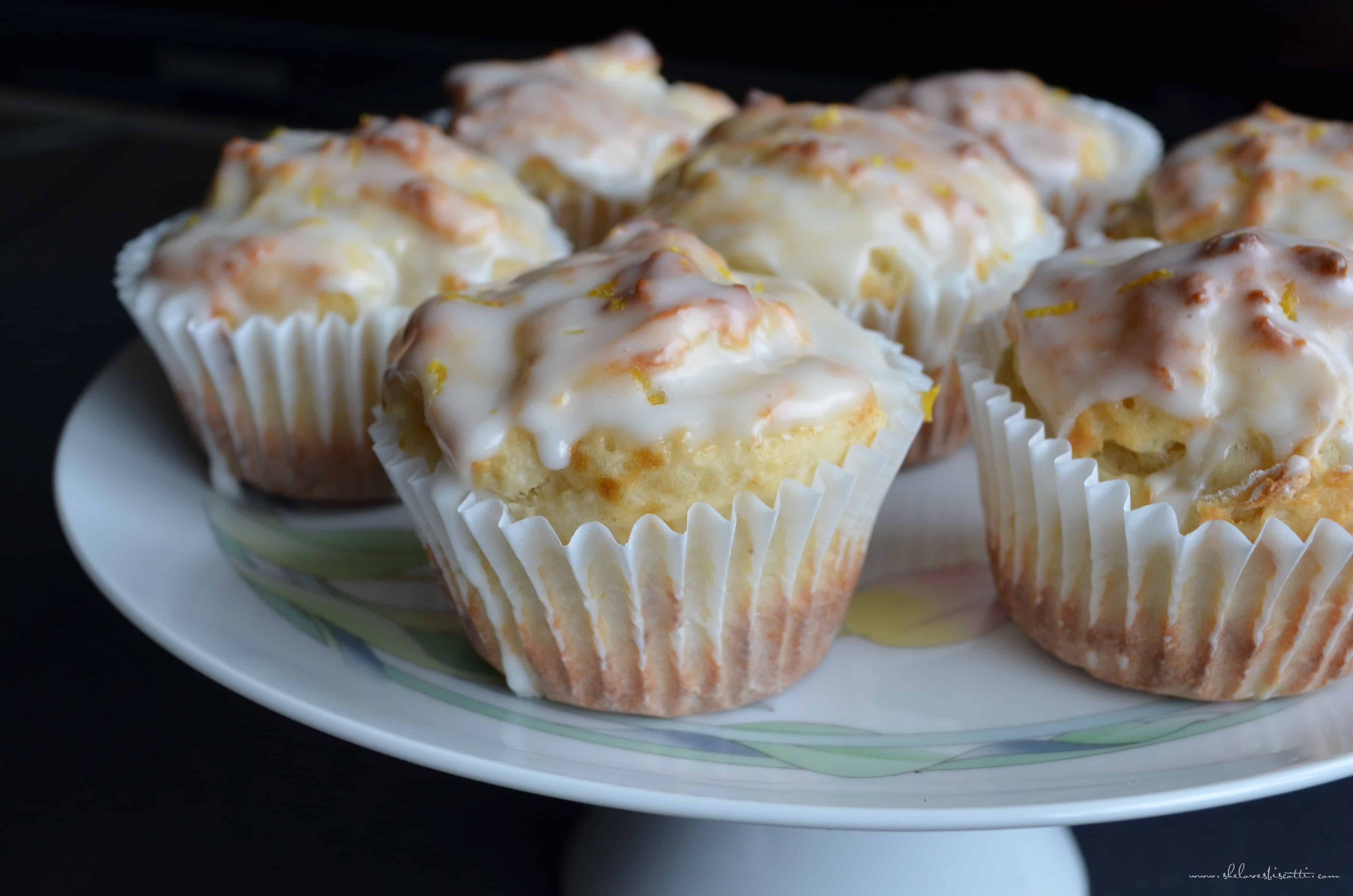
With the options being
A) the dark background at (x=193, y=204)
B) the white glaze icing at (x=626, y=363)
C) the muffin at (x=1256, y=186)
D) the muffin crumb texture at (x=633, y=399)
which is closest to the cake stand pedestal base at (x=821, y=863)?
the dark background at (x=193, y=204)

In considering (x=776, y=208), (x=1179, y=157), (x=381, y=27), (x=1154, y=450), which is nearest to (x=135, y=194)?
(x=381, y=27)

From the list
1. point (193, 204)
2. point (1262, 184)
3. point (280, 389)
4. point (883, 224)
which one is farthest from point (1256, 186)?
point (193, 204)

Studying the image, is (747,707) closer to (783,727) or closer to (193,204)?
(783,727)

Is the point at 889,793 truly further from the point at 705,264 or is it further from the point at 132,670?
the point at 132,670

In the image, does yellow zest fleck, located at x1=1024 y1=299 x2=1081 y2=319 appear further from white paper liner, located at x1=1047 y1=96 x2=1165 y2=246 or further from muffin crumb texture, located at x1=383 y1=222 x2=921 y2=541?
white paper liner, located at x1=1047 y1=96 x2=1165 y2=246

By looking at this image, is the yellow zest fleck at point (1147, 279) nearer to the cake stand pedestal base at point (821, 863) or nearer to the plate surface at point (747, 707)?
the plate surface at point (747, 707)

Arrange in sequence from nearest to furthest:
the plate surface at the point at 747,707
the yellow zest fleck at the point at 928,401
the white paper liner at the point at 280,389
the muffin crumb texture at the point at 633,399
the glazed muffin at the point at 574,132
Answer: the plate surface at the point at 747,707 < the muffin crumb texture at the point at 633,399 < the yellow zest fleck at the point at 928,401 < the white paper liner at the point at 280,389 < the glazed muffin at the point at 574,132

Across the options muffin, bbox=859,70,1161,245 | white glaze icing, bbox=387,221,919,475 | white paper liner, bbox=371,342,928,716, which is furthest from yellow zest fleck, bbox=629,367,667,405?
muffin, bbox=859,70,1161,245
